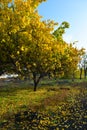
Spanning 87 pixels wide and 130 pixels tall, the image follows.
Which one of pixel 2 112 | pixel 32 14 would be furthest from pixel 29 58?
pixel 2 112

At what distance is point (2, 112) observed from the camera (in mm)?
31688

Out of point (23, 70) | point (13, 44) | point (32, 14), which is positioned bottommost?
point (23, 70)

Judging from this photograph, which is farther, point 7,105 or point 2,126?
point 7,105

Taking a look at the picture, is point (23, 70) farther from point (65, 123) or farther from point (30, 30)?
point (65, 123)

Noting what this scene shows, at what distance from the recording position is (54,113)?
31.3 metres

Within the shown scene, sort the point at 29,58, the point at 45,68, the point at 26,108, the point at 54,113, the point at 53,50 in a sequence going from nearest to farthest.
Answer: the point at 54,113 < the point at 26,108 < the point at 29,58 < the point at 53,50 < the point at 45,68

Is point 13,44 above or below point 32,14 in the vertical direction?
below

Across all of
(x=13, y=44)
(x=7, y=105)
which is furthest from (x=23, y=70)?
(x=7, y=105)

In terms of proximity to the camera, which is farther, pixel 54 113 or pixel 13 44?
pixel 13 44

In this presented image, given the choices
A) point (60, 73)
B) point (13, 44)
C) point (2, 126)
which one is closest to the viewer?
point (2, 126)

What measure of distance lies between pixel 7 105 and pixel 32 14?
1647 centimetres

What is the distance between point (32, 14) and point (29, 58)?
21.7 feet

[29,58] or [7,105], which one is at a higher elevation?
[29,58]

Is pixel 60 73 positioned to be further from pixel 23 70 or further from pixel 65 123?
pixel 65 123
